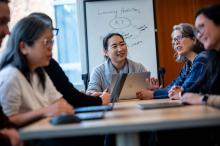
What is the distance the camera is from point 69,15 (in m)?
4.71

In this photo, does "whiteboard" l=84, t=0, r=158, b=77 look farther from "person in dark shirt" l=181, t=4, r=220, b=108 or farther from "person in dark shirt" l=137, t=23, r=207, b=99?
"person in dark shirt" l=181, t=4, r=220, b=108

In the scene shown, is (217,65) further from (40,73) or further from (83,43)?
(83,43)

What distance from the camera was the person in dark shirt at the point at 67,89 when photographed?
2434 millimetres

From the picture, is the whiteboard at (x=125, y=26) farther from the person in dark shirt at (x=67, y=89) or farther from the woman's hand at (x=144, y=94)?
the person in dark shirt at (x=67, y=89)

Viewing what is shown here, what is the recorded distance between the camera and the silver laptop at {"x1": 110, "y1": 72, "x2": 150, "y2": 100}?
288 centimetres

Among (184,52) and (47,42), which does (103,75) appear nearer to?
(184,52)

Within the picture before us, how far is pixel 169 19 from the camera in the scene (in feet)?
15.0

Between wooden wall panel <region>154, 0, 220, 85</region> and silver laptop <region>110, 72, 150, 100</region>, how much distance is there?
1.69 meters

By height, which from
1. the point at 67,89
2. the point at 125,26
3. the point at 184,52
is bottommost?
the point at 67,89

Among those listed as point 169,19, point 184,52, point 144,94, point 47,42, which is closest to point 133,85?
A: point 144,94

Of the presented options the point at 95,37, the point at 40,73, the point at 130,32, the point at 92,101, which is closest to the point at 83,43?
the point at 95,37

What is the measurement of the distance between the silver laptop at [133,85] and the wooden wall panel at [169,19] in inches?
66.7

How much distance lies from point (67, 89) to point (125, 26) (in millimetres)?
2226

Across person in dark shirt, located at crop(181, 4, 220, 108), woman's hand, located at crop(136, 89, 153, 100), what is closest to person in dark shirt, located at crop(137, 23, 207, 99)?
woman's hand, located at crop(136, 89, 153, 100)
